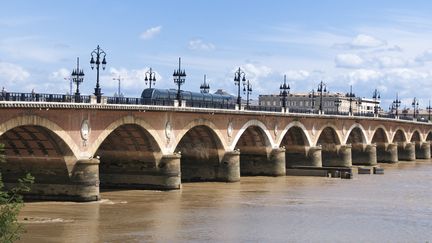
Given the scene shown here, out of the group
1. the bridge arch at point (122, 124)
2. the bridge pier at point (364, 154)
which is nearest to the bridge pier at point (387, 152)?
the bridge pier at point (364, 154)

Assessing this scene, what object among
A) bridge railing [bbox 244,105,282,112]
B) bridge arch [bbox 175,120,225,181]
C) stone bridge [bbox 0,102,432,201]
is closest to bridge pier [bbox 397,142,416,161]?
stone bridge [bbox 0,102,432,201]

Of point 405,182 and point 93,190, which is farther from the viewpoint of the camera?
point 405,182

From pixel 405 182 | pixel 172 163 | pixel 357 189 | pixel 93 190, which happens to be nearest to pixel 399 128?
pixel 405 182

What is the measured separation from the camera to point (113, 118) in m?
49.6

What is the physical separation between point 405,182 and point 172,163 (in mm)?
25538

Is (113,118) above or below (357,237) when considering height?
above

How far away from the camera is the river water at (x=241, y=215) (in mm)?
35469

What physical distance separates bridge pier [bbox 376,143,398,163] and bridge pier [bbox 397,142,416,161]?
6.59 m

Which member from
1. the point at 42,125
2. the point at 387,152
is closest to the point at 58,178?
the point at 42,125

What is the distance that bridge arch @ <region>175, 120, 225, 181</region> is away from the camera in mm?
63844

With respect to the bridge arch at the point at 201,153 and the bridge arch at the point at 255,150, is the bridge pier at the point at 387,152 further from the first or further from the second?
the bridge arch at the point at 201,153

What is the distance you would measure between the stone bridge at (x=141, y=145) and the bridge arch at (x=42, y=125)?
0.18 ft

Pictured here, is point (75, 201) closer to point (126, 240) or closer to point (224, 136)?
point (126, 240)

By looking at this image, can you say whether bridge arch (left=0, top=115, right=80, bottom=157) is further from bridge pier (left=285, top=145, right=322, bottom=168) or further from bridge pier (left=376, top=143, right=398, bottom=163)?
bridge pier (left=376, top=143, right=398, bottom=163)
